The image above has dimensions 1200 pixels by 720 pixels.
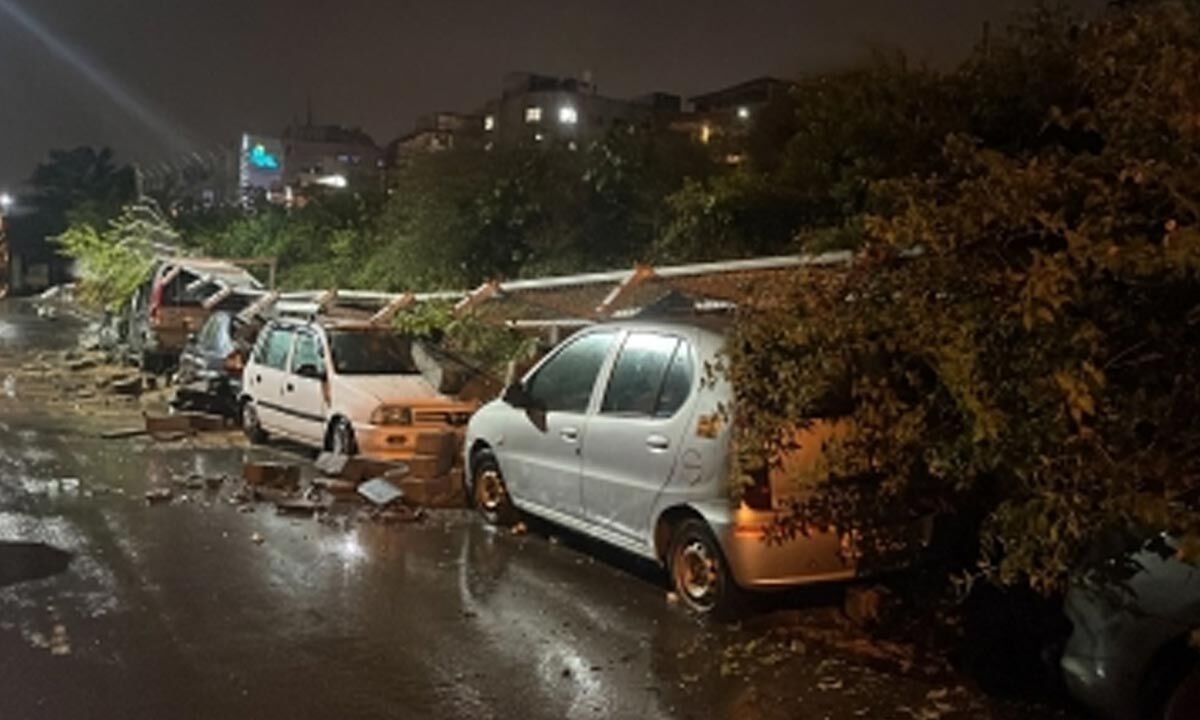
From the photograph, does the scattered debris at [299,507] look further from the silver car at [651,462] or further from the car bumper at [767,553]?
the car bumper at [767,553]

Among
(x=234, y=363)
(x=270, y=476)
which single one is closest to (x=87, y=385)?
(x=234, y=363)

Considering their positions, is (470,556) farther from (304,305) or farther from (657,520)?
(304,305)

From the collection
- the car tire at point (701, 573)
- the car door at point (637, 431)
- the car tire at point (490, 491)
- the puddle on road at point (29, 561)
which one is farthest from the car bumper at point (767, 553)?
the puddle on road at point (29, 561)

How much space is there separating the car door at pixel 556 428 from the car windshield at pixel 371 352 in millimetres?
3645

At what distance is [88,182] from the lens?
233 feet

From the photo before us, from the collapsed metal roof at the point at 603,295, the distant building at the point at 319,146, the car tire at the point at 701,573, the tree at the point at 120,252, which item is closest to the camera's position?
the car tire at the point at 701,573

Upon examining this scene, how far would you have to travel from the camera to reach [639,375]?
24.7ft

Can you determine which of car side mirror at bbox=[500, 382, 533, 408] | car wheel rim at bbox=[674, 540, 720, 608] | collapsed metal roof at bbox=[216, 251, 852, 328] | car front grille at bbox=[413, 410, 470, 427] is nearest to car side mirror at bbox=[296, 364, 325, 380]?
collapsed metal roof at bbox=[216, 251, 852, 328]

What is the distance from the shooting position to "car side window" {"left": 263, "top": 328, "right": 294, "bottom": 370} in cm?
1321

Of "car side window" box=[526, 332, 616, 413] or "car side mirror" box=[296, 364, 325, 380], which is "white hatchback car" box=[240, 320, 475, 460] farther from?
"car side window" box=[526, 332, 616, 413]

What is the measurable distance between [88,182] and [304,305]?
206ft

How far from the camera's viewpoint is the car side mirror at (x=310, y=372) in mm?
12234

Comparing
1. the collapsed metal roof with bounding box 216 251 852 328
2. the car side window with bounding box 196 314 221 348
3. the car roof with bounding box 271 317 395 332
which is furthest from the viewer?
the car side window with bounding box 196 314 221 348

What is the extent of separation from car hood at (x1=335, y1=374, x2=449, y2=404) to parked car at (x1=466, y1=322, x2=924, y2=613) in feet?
8.12
